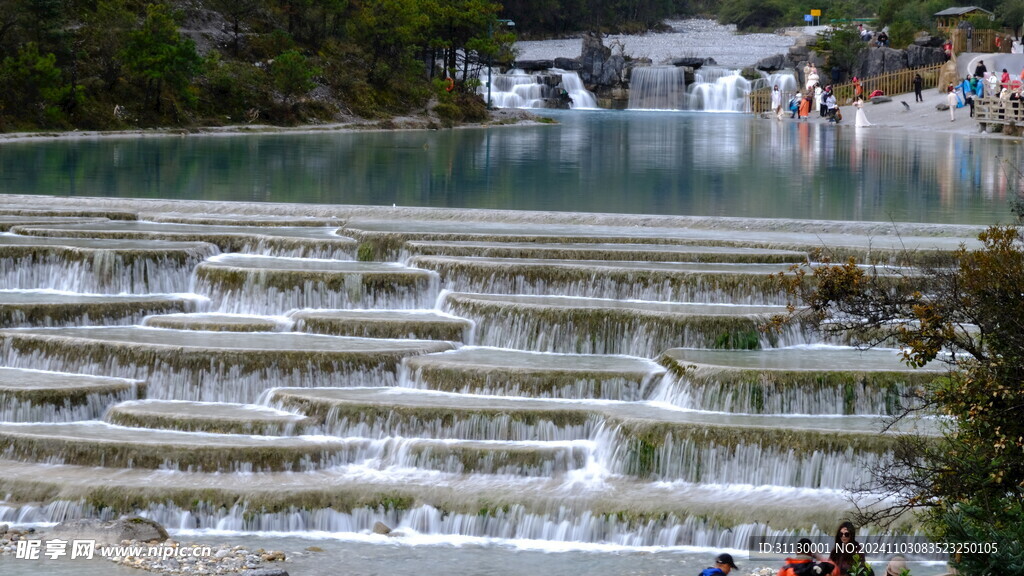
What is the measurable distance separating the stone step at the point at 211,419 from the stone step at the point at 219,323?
2125 millimetres

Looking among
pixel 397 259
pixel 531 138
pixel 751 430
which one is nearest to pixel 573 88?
pixel 531 138

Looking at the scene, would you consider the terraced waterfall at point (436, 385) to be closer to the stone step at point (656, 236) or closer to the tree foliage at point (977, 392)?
the stone step at point (656, 236)

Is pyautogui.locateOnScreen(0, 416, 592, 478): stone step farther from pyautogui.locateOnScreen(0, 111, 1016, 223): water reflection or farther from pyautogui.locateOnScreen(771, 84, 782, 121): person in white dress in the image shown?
pyautogui.locateOnScreen(771, 84, 782, 121): person in white dress

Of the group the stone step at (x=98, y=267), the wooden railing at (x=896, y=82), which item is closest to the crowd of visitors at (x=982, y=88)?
the wooden railing at (x=896, y=82)

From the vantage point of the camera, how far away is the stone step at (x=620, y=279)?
17.5 m

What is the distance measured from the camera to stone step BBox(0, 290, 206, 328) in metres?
17.4

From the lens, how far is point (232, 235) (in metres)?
20.8

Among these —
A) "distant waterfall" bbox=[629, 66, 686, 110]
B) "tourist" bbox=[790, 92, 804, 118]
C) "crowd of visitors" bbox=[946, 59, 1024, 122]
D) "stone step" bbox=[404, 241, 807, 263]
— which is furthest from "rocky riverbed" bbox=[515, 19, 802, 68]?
"stone step" bbox=[404, 241, 807, 263]

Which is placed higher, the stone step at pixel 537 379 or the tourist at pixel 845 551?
the stone step at pixel 537 379

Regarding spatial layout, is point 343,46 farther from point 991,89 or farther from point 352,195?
point 352,195

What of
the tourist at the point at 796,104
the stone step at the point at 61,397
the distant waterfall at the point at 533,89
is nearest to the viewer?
the stone step at the point at 61,397

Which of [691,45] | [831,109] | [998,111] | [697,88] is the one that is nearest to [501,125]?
[831,109]

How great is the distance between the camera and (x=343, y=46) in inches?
2670

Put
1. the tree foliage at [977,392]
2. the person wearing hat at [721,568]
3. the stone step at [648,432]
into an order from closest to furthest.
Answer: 1. the tree foliage at [977,392]
2. the person wearing hat at [721,568]
3. the stone step at [648,432]
